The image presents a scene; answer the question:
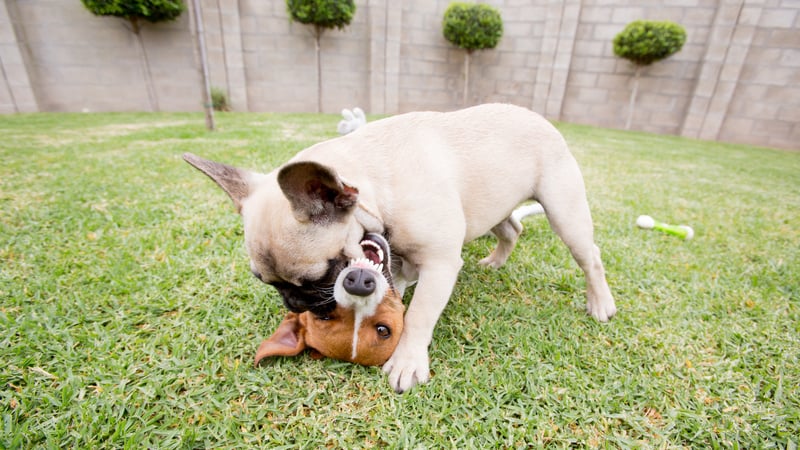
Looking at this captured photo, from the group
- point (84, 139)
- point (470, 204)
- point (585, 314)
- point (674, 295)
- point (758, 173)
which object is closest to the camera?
point (470, 204)

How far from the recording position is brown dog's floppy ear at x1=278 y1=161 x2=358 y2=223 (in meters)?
1.35

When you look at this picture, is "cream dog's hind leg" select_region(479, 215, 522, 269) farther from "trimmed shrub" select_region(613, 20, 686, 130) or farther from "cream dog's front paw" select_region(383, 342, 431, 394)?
"trimmed shrub" select_region(613, 20, 686, 130)

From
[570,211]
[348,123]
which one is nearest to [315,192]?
[570,211]

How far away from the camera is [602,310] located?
238 centimetres

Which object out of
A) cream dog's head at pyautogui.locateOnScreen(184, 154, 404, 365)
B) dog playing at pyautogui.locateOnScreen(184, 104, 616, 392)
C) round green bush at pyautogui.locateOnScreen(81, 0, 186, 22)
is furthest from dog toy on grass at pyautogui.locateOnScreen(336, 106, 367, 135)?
round green bush at pyautogui.locateOnScreen(81, 0, 186, 22)

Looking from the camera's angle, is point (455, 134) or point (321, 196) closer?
point (321, 196)

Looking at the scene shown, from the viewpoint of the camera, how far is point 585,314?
7.96 feet

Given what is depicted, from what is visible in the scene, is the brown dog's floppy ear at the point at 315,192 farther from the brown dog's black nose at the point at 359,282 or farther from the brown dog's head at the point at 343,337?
the brown dog's head at the point at 343,337

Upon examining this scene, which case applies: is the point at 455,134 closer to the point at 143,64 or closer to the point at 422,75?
the point at 422,75

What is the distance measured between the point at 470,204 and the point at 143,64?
15.5 meters

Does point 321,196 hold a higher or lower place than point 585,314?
→ higher

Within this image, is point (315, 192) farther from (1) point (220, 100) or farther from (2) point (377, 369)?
(1) point (220, 100)

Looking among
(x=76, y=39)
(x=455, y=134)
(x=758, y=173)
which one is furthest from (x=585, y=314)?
(x=76, y=39)

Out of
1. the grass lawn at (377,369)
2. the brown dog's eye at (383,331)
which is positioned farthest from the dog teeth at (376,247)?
the grass lawn at (377,369)
